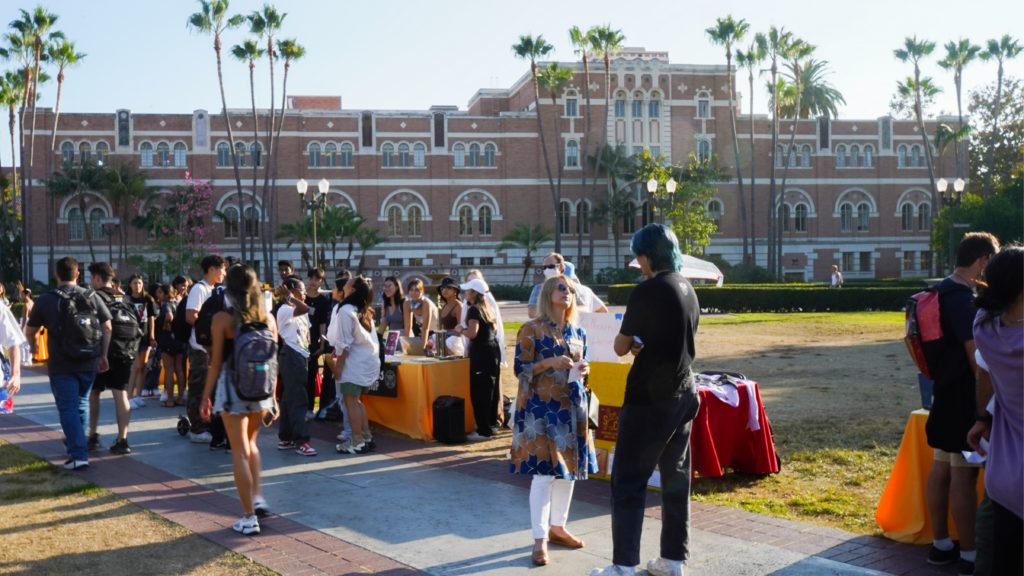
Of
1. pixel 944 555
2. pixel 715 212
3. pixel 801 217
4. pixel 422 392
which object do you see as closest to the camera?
pixel 944 555

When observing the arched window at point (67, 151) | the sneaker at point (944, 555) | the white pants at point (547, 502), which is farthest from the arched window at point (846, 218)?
the white pants at point (547, 502)

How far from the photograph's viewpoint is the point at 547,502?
5.23m

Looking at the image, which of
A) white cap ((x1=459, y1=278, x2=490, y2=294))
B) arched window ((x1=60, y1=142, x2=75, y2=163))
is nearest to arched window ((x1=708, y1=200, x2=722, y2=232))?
arched window ((x1=60, y1=142, x2=75, y2=163))

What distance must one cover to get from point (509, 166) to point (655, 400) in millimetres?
49868

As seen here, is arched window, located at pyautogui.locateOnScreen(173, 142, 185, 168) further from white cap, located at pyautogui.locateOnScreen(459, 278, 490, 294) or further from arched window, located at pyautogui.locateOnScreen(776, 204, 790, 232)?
white cap, located at pyautogui.locateOnScreen(459, 278, 490, 294)

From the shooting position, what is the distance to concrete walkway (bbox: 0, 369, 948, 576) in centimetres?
509

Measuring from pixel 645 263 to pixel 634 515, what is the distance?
139cm

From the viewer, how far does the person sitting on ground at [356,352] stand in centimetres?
829

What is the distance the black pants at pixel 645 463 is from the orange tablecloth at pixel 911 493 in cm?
170

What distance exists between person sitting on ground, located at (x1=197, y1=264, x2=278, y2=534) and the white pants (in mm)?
1977

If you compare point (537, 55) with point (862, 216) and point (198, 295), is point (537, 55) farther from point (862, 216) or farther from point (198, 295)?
point (198, 295)

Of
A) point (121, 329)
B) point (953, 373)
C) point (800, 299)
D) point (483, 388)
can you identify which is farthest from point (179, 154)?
point (953, 373)

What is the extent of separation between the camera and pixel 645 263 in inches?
186

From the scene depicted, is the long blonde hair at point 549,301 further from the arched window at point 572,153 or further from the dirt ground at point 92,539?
the arched window at point 572,153
